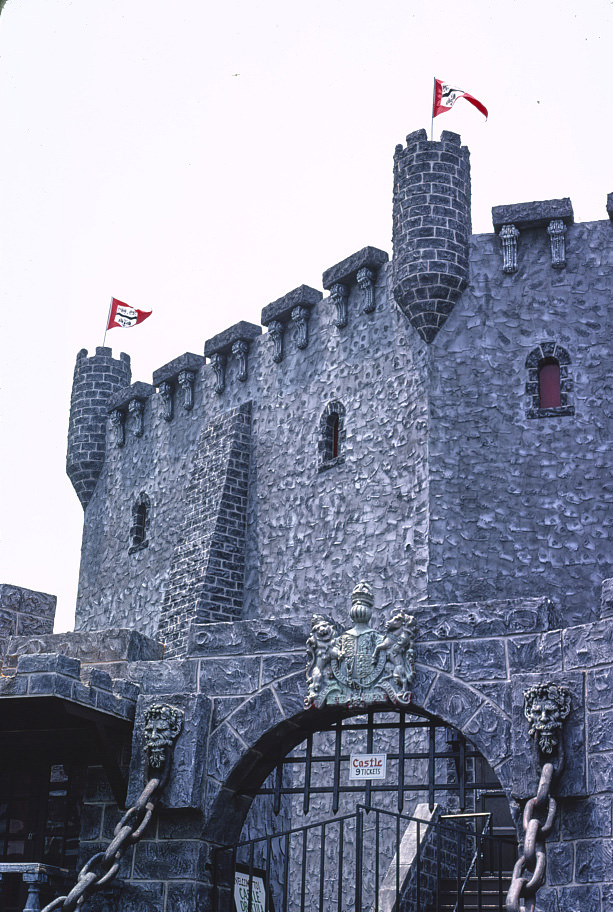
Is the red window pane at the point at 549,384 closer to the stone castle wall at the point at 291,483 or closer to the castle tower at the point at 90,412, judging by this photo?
the stone castle wall at the point at 291,483

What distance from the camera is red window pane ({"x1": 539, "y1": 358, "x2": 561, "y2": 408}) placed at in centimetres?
1716

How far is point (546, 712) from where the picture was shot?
352 inches

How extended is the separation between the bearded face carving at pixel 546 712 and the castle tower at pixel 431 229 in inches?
365

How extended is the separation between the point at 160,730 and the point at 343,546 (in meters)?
8.23

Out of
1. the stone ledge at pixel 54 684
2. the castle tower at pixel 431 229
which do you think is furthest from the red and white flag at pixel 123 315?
the stone ledge at pixel 54 684

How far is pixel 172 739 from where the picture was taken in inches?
405

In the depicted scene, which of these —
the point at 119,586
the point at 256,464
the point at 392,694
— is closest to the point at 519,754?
the point at 392,694

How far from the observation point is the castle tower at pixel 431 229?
17641mm

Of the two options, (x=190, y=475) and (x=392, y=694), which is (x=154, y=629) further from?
(x=392, y=694)

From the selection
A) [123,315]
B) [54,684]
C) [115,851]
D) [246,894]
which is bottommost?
[246,894]

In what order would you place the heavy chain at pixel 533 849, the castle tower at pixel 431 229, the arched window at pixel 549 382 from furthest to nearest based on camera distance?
the castle tower at pixel 431 229 < the arched window at pixel 549 382 < the heavy chain at pixel 533 849

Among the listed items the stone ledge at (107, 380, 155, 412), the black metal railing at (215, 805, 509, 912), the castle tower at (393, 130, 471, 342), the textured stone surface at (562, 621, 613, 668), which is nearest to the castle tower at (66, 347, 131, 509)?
the stone ledge at (107, 380, 155, 412)

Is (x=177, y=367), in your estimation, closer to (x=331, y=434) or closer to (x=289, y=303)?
(x=289, y=303)

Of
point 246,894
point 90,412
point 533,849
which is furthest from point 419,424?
point 90,412
